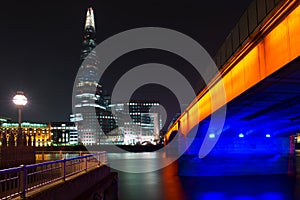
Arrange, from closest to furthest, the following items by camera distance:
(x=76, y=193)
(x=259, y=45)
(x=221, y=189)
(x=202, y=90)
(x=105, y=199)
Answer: (x=76, y=193)
(x=259, y=45)
(x=105, y=199)
(x=221, y=189)
(x=202, y=90)

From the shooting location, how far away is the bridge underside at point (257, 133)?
916 inches

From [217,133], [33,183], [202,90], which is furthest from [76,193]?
[217,133]

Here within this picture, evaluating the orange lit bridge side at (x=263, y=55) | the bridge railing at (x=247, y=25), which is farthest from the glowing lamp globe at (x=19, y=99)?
the bridge railing at (x=247, y=25)

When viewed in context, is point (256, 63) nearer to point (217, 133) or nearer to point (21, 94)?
point (21, 94)

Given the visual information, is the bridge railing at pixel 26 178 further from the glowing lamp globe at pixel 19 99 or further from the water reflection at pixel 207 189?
the water reflection at pixel 207 189

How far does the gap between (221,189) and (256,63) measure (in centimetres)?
1654

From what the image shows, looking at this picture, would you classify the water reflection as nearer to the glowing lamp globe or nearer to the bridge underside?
the bridge underside

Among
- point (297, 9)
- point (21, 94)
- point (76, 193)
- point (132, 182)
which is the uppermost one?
point (297, 9)

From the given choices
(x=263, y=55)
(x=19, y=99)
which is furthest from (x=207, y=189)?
(x=263, y=55)

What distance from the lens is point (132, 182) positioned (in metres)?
40.5

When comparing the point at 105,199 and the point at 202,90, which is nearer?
the point at 105,199

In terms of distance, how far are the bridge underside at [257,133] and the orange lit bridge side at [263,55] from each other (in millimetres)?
423

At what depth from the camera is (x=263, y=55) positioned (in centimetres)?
1942

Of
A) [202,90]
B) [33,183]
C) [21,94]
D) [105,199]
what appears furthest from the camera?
[202,90]
